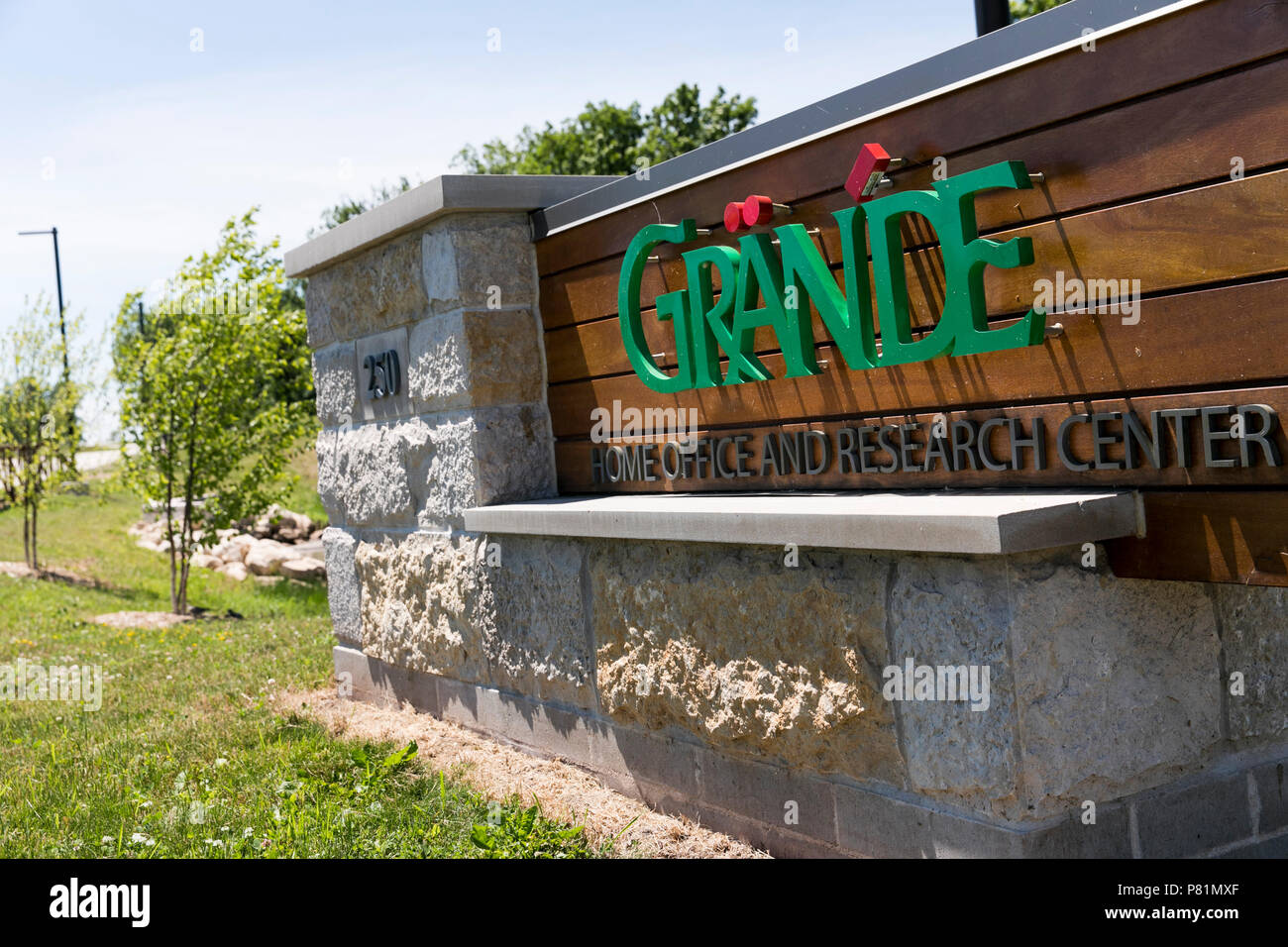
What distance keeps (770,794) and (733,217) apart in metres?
2.04

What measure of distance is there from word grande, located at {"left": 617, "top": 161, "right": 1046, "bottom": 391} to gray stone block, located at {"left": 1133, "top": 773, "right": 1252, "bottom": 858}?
138cm

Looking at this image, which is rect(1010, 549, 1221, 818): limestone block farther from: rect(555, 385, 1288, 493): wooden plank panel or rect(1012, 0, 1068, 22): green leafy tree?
rect(1012, 0, 1068, 22): green leafy tree

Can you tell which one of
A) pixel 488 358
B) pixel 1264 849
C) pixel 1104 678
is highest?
pixel 488 358

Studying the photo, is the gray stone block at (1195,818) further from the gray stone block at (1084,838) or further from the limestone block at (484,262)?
the limestone block at (484,262)

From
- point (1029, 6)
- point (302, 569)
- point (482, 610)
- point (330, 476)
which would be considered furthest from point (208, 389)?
point (1029, 6)

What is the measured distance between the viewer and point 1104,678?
3.26 meters

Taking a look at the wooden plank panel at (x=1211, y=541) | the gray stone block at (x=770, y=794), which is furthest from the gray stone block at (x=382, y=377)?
the wooden plank panel at (x=1211, y=541)

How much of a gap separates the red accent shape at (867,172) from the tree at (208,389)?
10057 mm

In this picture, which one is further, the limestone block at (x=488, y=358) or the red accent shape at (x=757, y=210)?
the limestone block at (x=488, y=358)

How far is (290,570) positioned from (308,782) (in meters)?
12.1

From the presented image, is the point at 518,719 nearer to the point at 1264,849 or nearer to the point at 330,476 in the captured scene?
the point at 330,476

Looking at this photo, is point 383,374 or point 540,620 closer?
point 540,620

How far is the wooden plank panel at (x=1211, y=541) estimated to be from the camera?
2.90 metres
